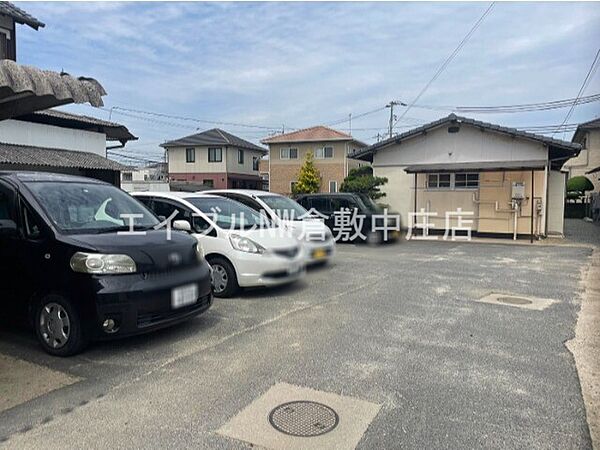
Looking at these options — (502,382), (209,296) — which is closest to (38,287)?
(209,296)

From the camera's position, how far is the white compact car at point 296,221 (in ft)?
27.5

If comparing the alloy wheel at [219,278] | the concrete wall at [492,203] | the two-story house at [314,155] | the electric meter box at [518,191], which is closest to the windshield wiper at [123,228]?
the alloy wheel at [219,278]

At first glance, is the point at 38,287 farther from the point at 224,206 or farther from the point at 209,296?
the point at 224,206

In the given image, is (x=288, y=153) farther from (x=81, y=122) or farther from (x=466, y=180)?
(x=466, y=180)

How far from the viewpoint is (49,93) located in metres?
3.74

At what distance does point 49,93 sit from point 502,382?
14.3 ft

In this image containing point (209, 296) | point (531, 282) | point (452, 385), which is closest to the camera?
point (452, 385)

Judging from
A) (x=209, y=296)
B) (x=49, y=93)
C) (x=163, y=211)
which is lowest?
(x=209, y=296)

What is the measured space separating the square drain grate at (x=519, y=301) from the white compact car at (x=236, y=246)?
276 centimetres

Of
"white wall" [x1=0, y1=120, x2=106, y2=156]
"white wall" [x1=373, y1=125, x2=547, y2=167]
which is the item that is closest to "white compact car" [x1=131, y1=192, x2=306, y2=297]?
"white wall" [x1=0, y1=120, x2=106, y2=156]

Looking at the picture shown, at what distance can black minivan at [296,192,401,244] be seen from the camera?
12938 mm

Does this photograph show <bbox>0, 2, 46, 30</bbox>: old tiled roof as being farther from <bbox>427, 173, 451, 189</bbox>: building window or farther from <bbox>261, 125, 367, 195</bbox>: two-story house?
<bbox>261, 125, 367, 195</bbox>: two-story house

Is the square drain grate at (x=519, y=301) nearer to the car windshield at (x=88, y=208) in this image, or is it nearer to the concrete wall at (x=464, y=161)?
the car windshield at (x=88, y=208)

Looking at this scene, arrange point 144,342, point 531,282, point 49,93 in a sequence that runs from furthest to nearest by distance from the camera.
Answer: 1. point 531,282
2. point 144,342
3. point 49,93
